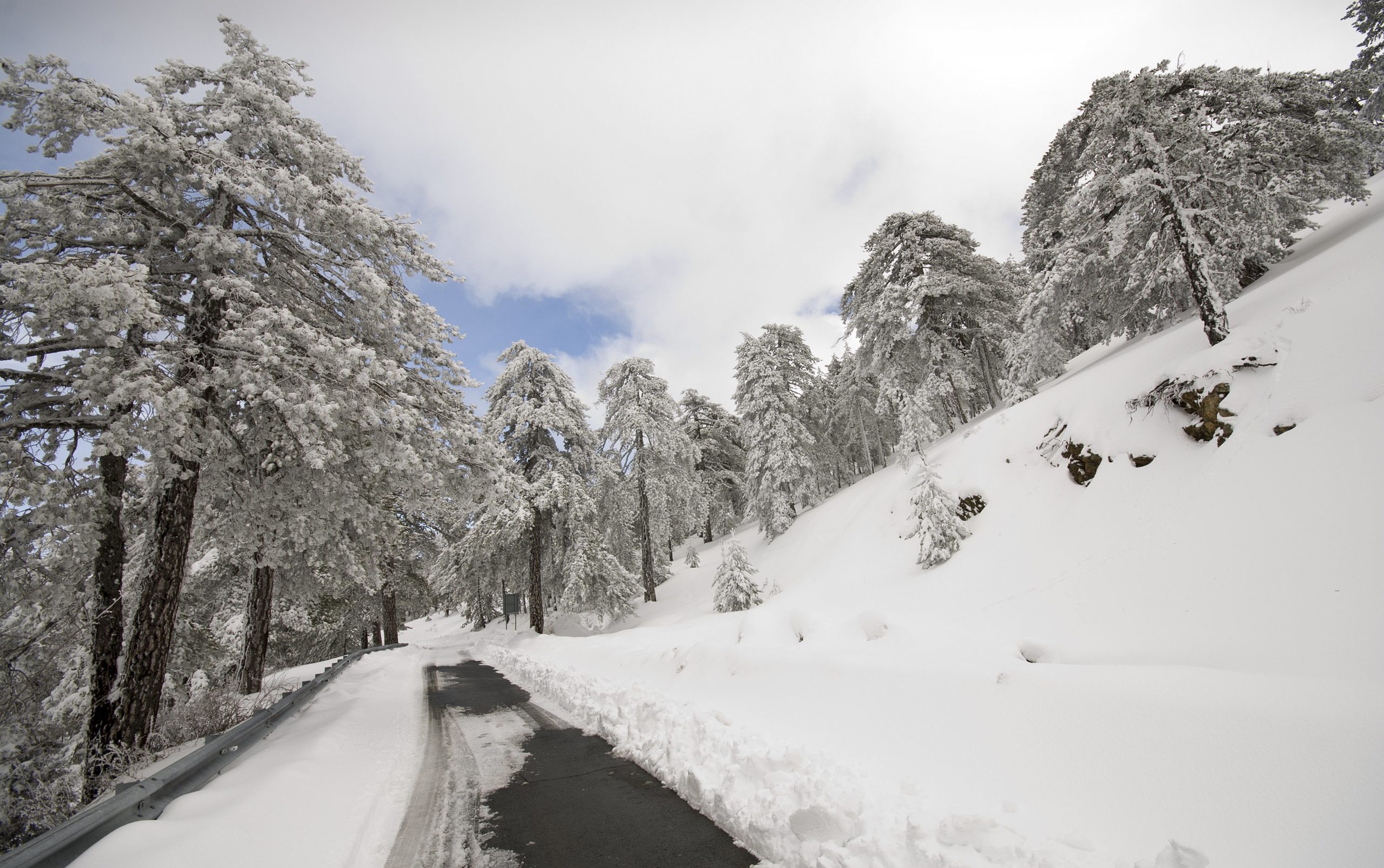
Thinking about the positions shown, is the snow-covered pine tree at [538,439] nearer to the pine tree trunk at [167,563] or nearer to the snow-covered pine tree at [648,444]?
the snow-covered pine tree at [648,444]

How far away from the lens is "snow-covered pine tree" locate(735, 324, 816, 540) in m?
23.6

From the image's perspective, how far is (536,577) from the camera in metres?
20.1

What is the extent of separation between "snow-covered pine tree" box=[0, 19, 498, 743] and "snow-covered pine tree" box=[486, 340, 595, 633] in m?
11.9

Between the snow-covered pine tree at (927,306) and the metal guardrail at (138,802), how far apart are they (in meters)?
19.3

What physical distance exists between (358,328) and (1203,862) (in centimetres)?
999

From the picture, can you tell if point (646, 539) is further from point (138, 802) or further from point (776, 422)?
point (138, 802)

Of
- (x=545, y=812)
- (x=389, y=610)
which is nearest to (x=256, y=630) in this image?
(x=545, y=812)

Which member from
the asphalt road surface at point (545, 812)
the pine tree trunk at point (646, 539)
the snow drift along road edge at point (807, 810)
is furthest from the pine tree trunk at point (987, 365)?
the asphalt road surface at point (545, 812)

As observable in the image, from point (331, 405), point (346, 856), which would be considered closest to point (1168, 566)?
point (346, 856)

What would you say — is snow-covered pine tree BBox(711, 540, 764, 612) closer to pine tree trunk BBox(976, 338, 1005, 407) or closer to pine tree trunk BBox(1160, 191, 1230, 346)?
pine tree trunk BBox(1160, 191, 1230, 346)

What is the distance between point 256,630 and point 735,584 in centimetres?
1146

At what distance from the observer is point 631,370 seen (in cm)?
2225

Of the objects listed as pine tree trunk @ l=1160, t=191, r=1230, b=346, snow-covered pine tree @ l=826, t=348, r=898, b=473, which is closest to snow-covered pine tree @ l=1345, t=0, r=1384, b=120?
pine tree trunk @ l=1160, t=191, r=1230, b=346

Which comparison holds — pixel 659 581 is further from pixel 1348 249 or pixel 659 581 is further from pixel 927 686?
pixel 1348 249
